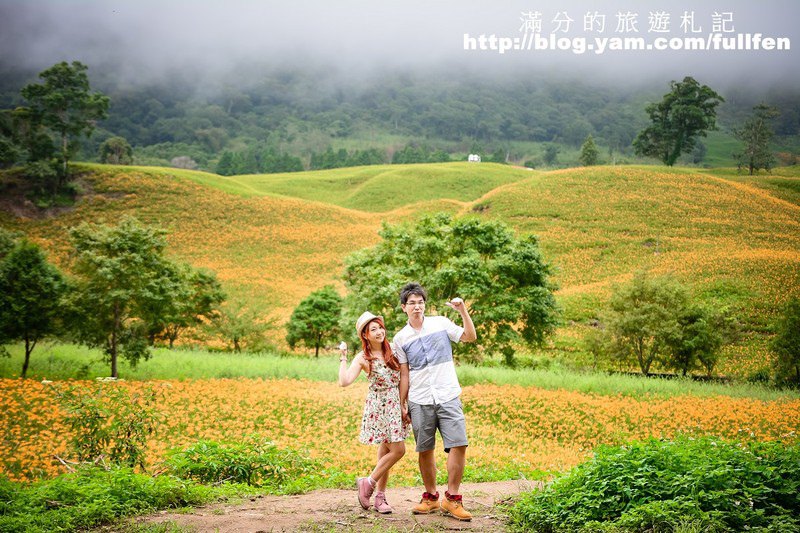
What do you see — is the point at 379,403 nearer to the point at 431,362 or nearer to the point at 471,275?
the point at 431,362

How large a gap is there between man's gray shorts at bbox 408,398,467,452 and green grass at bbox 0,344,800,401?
14.6 meters

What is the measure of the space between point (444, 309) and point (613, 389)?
27.3 ft

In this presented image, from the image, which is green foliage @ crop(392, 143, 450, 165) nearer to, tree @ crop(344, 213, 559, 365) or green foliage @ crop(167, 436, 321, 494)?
tree @ crop(344, 213, 559, 365)

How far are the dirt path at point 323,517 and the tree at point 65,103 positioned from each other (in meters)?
76.0

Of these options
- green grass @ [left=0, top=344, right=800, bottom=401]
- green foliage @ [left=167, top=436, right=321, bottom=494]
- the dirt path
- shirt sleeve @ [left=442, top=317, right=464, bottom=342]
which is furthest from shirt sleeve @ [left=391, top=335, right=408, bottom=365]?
green grass @ [left=0, top=344, right=800, bottom=401]

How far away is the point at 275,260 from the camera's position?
185 feet

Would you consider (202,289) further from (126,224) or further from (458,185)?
(458,185)

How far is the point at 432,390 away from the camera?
6.84 m

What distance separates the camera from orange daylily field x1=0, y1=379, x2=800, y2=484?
38.9 feet

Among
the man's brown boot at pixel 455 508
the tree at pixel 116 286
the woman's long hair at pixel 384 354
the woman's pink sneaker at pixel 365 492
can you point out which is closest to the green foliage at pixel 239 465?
the woman's pink sneaker at pixel 365 492

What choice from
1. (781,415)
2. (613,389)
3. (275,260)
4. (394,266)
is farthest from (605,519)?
(275,260)

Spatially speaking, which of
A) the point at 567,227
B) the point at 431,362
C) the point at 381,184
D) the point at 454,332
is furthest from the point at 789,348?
the point at 381,184

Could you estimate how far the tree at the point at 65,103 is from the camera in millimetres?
72500

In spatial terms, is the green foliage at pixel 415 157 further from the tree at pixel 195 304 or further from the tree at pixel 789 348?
the tree at pixel 789 348
